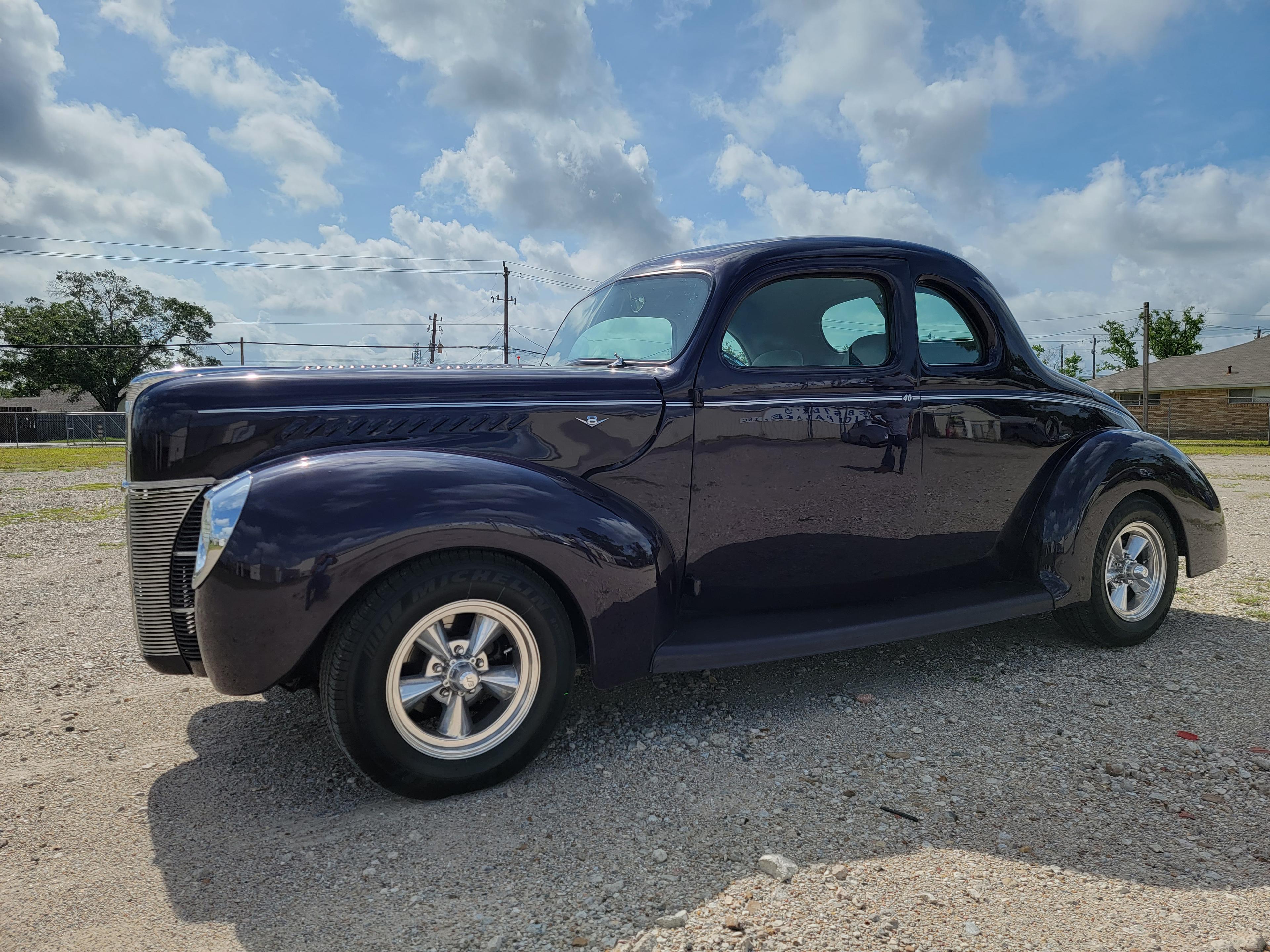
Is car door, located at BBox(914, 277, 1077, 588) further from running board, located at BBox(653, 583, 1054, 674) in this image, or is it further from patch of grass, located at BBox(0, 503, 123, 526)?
patch of grass, located at BBox(0, 503, 123, 526)

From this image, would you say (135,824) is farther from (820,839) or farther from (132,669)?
(820,839)

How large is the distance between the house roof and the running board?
3457cm

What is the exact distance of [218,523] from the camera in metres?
2.43

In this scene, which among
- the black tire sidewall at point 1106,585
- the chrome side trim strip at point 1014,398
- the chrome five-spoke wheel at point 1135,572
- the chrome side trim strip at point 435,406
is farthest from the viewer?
the chrome five-spoke wheel at point 1135,572

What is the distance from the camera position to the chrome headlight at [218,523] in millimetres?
2412

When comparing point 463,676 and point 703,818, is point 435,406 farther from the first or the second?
point 703,818

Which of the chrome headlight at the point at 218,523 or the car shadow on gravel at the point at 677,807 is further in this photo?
the chrome headlight at the point at 218,523

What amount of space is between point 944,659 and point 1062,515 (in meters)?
0.92

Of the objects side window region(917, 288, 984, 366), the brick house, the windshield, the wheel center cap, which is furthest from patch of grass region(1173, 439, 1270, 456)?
the wheel center cap

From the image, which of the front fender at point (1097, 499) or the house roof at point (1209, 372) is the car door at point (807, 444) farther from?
the house roof at point (1209, 372)

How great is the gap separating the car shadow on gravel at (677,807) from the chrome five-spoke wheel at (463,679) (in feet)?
0.74

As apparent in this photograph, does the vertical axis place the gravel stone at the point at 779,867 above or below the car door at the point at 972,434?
below

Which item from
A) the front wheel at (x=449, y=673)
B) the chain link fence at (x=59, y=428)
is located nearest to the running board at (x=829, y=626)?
the front wheel at (x=449, y=673)

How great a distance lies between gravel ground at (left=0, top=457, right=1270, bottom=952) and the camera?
2.03 m
